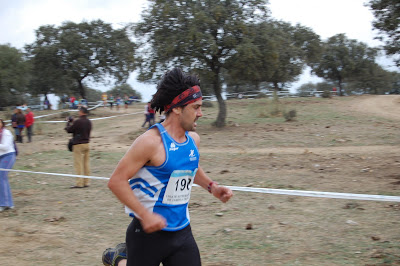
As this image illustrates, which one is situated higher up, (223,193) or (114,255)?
(223,193)

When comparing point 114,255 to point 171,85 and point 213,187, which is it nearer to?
point 213,187

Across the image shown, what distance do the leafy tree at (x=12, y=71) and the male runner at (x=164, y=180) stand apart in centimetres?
4186

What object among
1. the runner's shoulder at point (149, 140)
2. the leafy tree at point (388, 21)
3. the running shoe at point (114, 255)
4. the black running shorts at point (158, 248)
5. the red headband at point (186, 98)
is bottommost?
the running shoe at point (114, 255)

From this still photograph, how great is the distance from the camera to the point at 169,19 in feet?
67.8

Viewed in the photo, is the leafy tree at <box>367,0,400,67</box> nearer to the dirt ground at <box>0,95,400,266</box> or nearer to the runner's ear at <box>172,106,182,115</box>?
the dirt ground at <box>0,95,400,266</box>

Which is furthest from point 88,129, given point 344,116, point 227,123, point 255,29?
point 344,116

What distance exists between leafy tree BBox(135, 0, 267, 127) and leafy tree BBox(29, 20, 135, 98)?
48.9 ft

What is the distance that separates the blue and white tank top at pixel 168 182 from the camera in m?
2.67

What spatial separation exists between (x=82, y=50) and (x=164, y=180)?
3616cm

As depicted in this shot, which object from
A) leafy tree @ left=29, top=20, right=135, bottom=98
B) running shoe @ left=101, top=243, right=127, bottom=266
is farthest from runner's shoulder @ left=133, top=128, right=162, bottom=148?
leafy tree @ left=29, top=20, right=135, bottom=98

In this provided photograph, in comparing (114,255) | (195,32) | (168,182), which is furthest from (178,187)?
(195,32)

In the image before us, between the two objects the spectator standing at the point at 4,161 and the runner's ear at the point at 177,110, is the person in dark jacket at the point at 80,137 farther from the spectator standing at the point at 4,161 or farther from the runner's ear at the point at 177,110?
the runner's ear at the point at 177,110

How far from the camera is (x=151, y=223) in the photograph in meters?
2.51

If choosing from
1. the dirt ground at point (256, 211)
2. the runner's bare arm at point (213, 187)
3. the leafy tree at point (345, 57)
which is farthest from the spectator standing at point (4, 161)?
the leafy tree at point (345, 57)
